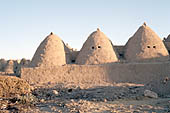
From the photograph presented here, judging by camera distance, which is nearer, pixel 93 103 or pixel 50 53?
pixel 93 103

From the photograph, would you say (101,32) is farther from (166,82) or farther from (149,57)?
(166,82)

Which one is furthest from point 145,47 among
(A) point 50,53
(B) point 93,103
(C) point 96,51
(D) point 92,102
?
(B) point 93,103

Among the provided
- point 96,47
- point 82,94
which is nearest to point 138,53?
point 96,47

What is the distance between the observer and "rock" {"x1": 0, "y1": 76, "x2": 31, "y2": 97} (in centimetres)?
890

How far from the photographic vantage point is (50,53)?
48.4 feet

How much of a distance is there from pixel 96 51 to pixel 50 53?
3509mm

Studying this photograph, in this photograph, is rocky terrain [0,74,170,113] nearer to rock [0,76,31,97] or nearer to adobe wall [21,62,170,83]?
rock [0,76,31,97]

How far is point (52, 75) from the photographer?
13.3 m

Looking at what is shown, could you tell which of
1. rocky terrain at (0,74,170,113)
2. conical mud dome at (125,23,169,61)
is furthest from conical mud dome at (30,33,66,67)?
conical mud dome at (125,23,169,61)

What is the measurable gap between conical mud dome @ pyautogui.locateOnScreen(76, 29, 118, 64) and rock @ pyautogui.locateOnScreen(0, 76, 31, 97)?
579 centimetres

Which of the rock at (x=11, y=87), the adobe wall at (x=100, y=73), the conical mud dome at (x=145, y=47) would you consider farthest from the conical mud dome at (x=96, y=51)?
the rock at (x=11, y=87)

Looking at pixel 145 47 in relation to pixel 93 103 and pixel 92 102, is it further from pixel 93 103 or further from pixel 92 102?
pixel 93 103

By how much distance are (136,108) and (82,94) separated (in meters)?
3.04

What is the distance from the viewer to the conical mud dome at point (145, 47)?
14.3 m
